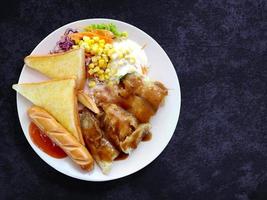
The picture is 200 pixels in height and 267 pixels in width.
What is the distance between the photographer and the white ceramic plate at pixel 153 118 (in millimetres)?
3762

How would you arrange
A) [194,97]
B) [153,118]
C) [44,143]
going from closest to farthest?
[44,143] < [153,118] < [194,97]

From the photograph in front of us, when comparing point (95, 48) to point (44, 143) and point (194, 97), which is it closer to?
point (44, 143)

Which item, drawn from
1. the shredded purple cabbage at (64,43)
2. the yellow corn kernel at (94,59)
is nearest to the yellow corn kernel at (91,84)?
the yellow corn kernel at (94,59)

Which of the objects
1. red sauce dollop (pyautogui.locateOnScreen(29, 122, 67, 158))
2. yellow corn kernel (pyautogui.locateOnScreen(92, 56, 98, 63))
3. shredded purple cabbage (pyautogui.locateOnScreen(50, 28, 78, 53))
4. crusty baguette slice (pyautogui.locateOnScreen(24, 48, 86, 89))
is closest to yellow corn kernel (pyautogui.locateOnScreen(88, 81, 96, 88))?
crusty baguette slice (pyautogui.locateOnScreen(24, 48, 86, 89))

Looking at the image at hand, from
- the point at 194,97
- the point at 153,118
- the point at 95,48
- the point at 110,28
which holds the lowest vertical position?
the point at 153,118

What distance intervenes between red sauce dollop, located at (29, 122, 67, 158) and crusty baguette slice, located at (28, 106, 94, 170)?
0.31 feet

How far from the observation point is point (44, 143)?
378cm

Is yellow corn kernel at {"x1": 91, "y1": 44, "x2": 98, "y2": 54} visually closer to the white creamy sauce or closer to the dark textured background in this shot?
the white creamy sauce

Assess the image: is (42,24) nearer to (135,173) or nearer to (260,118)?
(135,173)

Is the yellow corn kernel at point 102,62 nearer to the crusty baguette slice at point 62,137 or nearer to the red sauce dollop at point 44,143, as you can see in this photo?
the crusty baguette slice at point 62,137

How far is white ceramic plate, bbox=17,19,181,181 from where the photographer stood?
376 cm

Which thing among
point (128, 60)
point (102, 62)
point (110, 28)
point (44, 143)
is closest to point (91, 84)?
point (102, 62)

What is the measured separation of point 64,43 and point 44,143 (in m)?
0.77

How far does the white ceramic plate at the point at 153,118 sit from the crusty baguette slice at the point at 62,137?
0.11 metres
